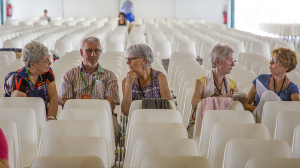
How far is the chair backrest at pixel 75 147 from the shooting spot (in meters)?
1.89

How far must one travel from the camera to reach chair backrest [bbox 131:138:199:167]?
1.89 metres

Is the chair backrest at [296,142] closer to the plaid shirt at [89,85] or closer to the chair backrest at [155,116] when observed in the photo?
the chair backrest at [155,116]

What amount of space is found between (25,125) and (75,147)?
26.0 inches

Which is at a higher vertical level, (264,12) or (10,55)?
(264,12)

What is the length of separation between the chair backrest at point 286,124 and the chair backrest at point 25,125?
68.9 inches

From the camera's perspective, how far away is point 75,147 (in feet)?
6.35

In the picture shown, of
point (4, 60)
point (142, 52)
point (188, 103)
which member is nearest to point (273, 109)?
point (188, 103)

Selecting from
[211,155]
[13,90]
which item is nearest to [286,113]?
[211,155]

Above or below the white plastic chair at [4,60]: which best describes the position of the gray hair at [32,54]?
above

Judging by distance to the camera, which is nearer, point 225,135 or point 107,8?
point 225,135

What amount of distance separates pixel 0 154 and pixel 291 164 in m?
1.34

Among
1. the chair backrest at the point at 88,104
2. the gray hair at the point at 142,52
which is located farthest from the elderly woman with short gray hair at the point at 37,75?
the gray hair at the point at 142,52

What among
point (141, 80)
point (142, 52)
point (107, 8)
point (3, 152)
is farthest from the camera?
point (107, 8)

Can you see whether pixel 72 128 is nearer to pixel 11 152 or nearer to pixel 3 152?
pixel 11 152
